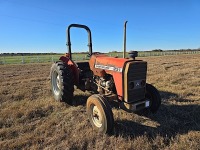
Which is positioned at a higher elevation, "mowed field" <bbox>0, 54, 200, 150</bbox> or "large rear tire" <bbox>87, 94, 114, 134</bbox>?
"large rear tire" <bbox>87, 94, 114, 134</bbox>

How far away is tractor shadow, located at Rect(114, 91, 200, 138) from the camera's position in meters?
3.71

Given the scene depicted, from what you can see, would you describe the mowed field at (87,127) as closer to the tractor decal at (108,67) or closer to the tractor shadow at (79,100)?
the tractor shadow at (79,100)

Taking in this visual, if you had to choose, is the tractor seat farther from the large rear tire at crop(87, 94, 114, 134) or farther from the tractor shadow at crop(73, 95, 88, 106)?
the large rear tire at crop(87, 94, 114, 134)

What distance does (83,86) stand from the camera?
17.7 ft

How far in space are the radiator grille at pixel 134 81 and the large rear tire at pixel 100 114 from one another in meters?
0.51

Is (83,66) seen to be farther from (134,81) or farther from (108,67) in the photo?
(134,81)

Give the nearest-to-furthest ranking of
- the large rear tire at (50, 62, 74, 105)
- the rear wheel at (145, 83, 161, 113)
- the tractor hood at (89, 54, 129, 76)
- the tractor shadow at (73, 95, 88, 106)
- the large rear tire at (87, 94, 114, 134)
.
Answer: the large rear tire at (87, 94, 114, 134) < the tractor hood at (89, 54, 129, 76) < the rear wheel at (145, 83, 161, 113) < the large rear tire at (50, 62, 74, 105) < the tractor shadow at (73, 95, 88, 106)

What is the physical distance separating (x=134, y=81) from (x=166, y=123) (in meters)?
1.17

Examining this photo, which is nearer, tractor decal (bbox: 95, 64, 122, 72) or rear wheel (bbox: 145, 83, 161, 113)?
tractor decal (bbox: 95, 64, 122, 72)

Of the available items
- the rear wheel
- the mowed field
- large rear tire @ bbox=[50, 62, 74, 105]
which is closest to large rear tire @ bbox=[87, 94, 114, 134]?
the mowed field

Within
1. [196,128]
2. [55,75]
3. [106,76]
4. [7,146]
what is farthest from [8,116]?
[196,128]

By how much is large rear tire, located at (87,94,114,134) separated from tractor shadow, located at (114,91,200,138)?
27 cm

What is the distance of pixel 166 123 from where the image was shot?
13.4ft

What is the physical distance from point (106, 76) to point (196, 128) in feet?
7.00
